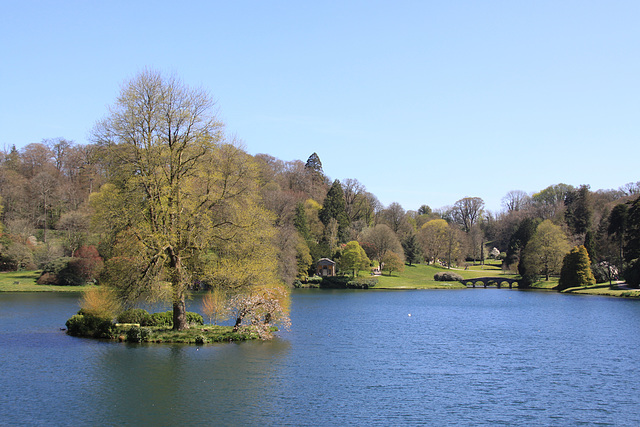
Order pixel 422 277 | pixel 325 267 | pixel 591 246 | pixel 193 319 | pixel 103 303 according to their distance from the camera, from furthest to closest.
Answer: pixel 422 277, pixel 325 267, pixel 591 246, pixel 193 319, pixel 103 303

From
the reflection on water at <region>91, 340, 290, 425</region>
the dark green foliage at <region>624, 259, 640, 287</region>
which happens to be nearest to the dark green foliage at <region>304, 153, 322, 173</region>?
the dark green foliage at <region>624, 259, 640, 287</region>

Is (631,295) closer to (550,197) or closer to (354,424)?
(354,424)

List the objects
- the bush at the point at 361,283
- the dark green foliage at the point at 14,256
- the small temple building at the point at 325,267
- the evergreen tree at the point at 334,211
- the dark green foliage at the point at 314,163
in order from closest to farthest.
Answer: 1. the dark green foliage at the point at 14,256
2. the bush at the point at 361,283
3. the small temple building at the point at 325,267
4. the evergreen tree at the point at 334,211
5. the dark green foliage at the point at 314,163

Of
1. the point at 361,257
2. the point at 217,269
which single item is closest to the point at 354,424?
the point at 217,269

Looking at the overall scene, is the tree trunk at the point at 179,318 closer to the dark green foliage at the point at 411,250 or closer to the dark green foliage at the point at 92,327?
the dark green foliage at the point at 92,327

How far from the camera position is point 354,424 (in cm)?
1709

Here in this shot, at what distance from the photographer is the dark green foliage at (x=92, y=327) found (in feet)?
100

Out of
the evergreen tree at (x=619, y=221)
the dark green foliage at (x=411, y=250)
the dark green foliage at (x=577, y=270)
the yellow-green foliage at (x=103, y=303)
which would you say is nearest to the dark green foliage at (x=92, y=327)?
the yellow-green foliage at (x=103, y=303)

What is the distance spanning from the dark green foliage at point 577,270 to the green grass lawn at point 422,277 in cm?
1991

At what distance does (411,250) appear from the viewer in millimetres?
114312

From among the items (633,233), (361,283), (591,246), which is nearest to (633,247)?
(633,233)

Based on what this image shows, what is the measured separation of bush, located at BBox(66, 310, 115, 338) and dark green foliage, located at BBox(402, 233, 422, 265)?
8932cm

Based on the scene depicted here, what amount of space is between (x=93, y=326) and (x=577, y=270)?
70.3m

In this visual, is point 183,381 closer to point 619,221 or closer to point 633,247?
point 633,247
